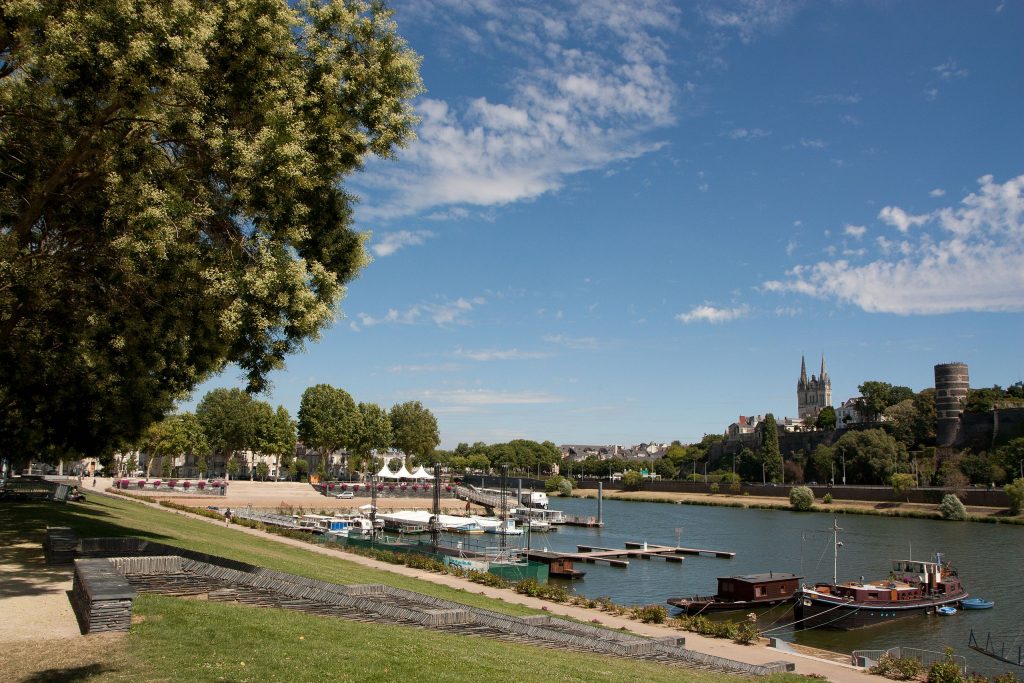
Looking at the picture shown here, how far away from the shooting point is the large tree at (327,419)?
340ft

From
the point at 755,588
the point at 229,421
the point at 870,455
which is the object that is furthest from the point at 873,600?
the point at 870,455

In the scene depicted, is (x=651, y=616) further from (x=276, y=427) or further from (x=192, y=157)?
(x=276, y=427)

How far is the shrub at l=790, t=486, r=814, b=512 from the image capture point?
11181 cm

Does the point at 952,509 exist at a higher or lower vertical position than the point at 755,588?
higher

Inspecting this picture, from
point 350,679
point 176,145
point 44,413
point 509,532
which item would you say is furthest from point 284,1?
point 509,532

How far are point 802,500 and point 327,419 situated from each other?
7109 cm

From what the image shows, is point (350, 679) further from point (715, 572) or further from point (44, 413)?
point (715, 572)

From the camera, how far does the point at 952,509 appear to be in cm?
9425

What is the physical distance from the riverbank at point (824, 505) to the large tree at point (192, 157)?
3809 inches

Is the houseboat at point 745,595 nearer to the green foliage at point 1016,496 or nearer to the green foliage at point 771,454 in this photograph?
the green foliage at point 1016,496

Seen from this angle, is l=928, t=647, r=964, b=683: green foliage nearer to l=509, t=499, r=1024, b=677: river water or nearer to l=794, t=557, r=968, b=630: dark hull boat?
l=509, t=499, r=1024, b=677: river water

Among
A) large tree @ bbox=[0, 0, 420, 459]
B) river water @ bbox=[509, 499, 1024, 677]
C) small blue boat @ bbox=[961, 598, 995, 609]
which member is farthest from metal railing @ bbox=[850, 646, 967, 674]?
large tree @ bbox=[0, 0, 420, 459]

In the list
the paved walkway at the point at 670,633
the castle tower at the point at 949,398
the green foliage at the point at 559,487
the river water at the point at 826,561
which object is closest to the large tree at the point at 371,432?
the river water at the point at 826,561

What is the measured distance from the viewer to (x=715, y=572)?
175ft
